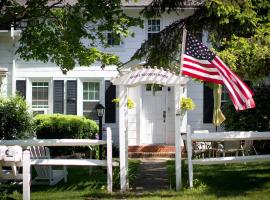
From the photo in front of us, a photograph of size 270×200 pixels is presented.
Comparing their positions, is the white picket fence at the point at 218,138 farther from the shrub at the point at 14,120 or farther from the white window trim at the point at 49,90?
the white window trim at the point at 49,90

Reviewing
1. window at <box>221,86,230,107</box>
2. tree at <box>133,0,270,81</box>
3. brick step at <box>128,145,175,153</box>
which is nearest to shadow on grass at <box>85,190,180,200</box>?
tree at <box>133,0,270,81</box>

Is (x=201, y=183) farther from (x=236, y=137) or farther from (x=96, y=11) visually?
(x=96, y=11)

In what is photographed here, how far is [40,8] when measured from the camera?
33.7 ft

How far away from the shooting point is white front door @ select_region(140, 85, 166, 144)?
1775cm

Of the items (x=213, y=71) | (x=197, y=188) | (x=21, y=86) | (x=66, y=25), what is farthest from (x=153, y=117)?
(x=213, y=71)

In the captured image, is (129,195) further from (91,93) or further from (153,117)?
(91,93)

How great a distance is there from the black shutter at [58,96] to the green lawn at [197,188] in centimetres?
608

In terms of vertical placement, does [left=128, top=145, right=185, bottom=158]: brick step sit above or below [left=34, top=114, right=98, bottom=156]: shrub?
below

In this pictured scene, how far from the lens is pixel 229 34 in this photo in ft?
41.5

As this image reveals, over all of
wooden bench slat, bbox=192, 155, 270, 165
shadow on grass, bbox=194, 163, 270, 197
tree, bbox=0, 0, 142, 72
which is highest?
tree, bbox=0, 0, 142, 72

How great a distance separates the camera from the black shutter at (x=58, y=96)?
17.9 m

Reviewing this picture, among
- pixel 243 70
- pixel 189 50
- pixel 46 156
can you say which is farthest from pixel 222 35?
pixel 46 156

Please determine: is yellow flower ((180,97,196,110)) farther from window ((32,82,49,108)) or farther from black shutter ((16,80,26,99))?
black shutter ((16,80,26,99))

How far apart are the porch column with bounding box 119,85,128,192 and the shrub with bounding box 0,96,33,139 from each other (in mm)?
5495
